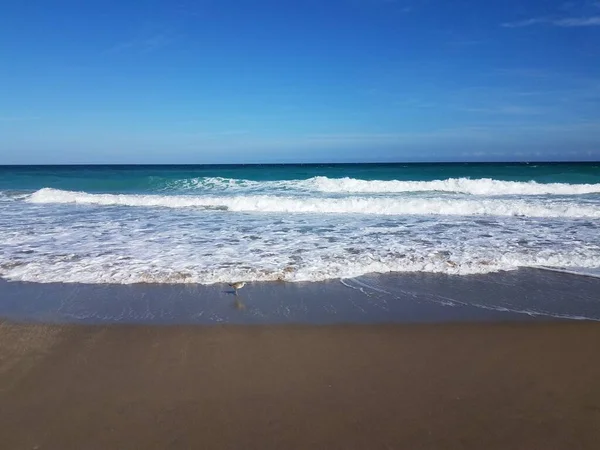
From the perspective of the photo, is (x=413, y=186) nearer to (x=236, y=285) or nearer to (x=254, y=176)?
(x=254, y=176)

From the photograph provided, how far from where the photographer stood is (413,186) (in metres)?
23.1

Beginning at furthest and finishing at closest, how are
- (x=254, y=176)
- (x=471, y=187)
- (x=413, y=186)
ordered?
(x=254, y=176), (x=413, y=186), (x=471, y=187)

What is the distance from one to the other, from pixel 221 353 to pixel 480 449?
2220 millimetres

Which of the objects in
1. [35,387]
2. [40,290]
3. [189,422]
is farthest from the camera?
[40,290]

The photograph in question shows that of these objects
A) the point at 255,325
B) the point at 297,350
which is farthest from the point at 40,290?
the point at 297,350

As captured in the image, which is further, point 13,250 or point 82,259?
point 13,250

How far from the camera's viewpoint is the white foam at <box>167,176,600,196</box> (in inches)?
830

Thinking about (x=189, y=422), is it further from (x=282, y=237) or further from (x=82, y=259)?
(x=282, y=237)

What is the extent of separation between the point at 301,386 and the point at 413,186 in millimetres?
21093

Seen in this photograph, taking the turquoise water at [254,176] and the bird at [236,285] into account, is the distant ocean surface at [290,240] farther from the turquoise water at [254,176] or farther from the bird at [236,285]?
the turquoise water at [254,176]

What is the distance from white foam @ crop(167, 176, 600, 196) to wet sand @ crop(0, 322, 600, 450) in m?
18.3

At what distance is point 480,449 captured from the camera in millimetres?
2559

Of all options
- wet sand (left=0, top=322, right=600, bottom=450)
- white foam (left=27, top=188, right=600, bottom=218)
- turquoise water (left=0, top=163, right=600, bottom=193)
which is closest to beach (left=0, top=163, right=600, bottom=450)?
wet sand (left=0, top=322, right=600, bottom=450)

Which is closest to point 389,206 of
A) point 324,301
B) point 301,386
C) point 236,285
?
point 324,301
